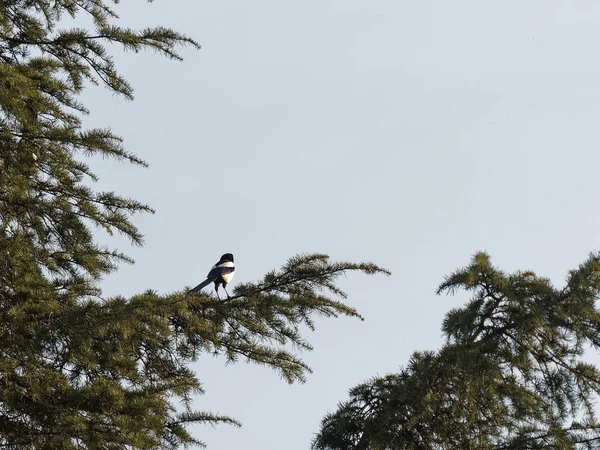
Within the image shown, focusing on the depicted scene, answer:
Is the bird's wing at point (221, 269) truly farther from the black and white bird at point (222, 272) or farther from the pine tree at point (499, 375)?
the pine tree at point (499, 375)

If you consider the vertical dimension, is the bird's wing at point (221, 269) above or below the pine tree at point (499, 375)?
above

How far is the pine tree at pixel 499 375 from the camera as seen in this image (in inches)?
253

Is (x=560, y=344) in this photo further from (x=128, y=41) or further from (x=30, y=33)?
(x=30, y=33)

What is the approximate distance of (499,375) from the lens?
21.3 ft

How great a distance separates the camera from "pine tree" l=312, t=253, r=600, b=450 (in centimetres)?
641

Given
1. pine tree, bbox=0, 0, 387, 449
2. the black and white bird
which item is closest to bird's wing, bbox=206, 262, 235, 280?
the black and white bird

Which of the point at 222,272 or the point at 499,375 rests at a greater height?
the point at 222,272

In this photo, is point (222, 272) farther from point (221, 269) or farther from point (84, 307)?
point (84, 307)

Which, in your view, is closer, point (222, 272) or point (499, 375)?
point (499, 375)

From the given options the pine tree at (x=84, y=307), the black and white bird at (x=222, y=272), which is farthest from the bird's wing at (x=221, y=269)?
the pine tree at (x=84, y=307)

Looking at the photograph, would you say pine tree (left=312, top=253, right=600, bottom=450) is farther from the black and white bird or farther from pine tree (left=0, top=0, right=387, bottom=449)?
the black and white bird

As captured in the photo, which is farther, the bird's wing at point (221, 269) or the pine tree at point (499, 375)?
the bird's wing at point (221, 269)

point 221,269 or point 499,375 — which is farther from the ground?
point 221,269

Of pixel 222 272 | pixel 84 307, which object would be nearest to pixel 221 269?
pixel 222 272
